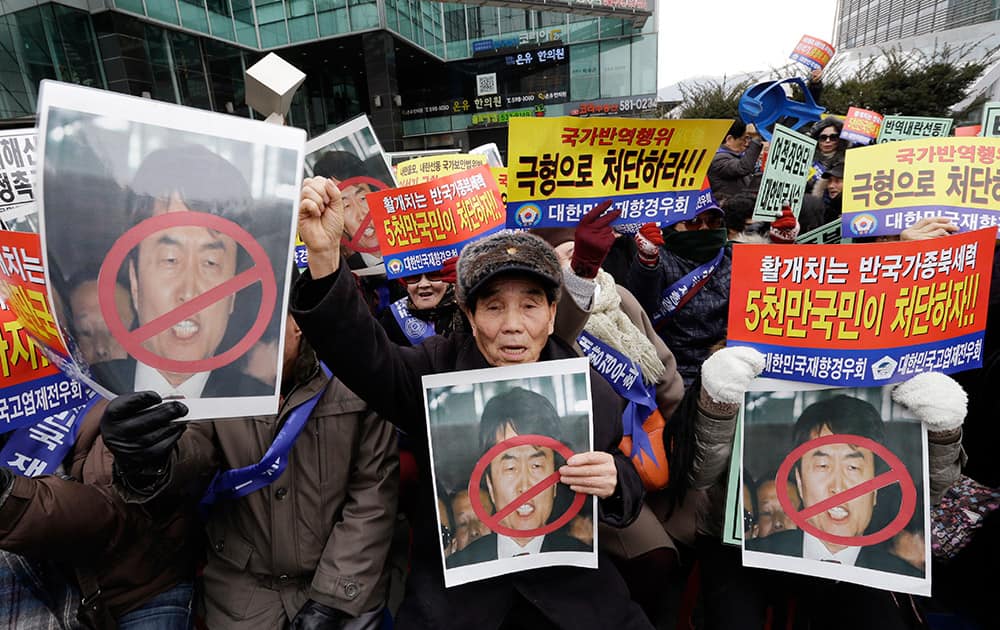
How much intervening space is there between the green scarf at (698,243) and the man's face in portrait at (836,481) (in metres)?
1.77

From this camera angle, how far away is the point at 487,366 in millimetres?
1709

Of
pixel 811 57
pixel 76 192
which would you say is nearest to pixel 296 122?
pixel 811 57

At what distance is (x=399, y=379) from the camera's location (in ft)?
5.44

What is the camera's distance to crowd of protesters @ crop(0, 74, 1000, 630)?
146cm

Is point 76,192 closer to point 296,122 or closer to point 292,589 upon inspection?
point 292,589

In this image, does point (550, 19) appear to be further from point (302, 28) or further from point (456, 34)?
point (302, 28)

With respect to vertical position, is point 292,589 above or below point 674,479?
below

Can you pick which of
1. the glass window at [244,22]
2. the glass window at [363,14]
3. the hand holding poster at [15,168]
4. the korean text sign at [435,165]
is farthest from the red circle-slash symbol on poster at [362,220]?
the glass window at [363,14]

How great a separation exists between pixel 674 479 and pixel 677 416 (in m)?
0.25

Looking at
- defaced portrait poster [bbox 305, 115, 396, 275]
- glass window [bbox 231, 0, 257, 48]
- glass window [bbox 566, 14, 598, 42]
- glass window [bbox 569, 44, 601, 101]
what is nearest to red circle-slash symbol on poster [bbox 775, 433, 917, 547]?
defaced portrait poster [bbox 305, 115, 396, 275]

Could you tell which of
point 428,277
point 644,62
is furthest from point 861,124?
point 644,62

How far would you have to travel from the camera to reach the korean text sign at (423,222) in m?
2.92

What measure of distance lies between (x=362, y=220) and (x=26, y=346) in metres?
2.06

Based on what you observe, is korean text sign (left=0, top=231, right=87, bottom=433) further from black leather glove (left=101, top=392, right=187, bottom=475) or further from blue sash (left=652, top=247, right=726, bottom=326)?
blue sash (left=652, top=247, right=726, bottom=326)
